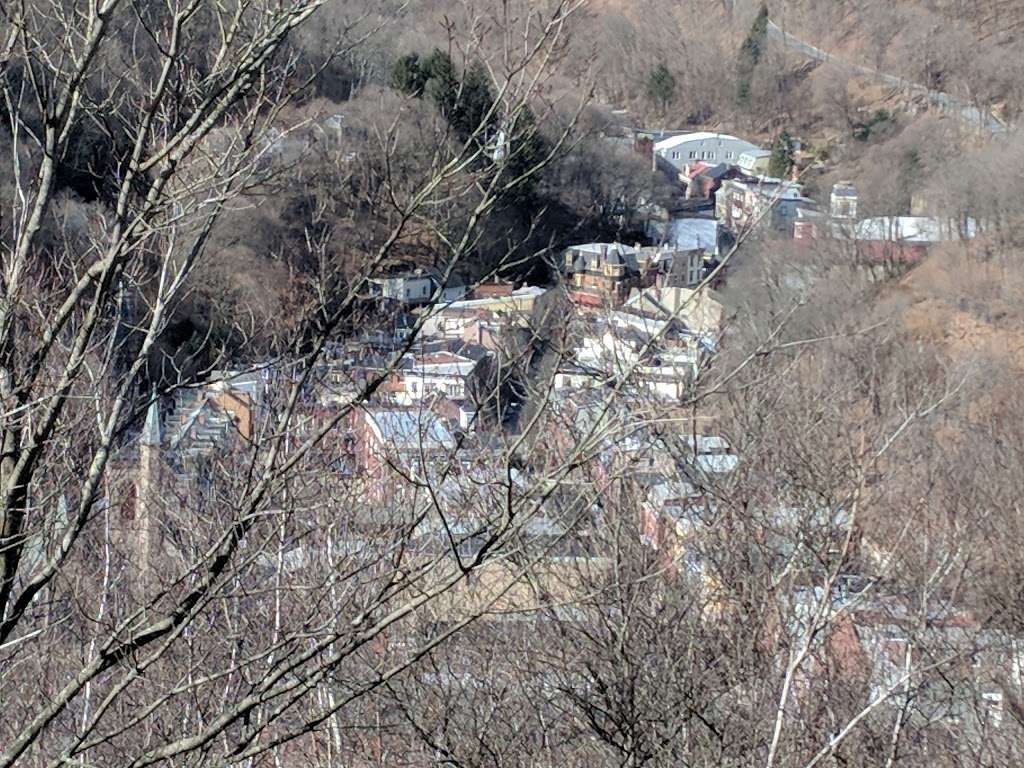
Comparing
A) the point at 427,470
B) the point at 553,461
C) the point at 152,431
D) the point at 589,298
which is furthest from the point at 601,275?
the point at 427,470

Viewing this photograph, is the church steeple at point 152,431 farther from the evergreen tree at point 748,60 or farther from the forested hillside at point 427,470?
the evergreen tree at point 748,60

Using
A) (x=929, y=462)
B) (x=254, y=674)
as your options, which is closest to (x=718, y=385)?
(x=254, y=674)

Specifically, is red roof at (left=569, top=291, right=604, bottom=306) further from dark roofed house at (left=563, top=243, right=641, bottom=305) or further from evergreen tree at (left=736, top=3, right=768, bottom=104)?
evergreen tree at (left=736, top=3, right=768, bottom=104)

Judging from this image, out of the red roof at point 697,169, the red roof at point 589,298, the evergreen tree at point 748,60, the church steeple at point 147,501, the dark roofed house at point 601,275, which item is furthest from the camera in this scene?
the evergreen tree at point 748,60

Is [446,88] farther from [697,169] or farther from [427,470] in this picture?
[697,169]

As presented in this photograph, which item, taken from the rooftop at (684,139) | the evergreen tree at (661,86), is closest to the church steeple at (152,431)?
the rooftop at (684,139)
